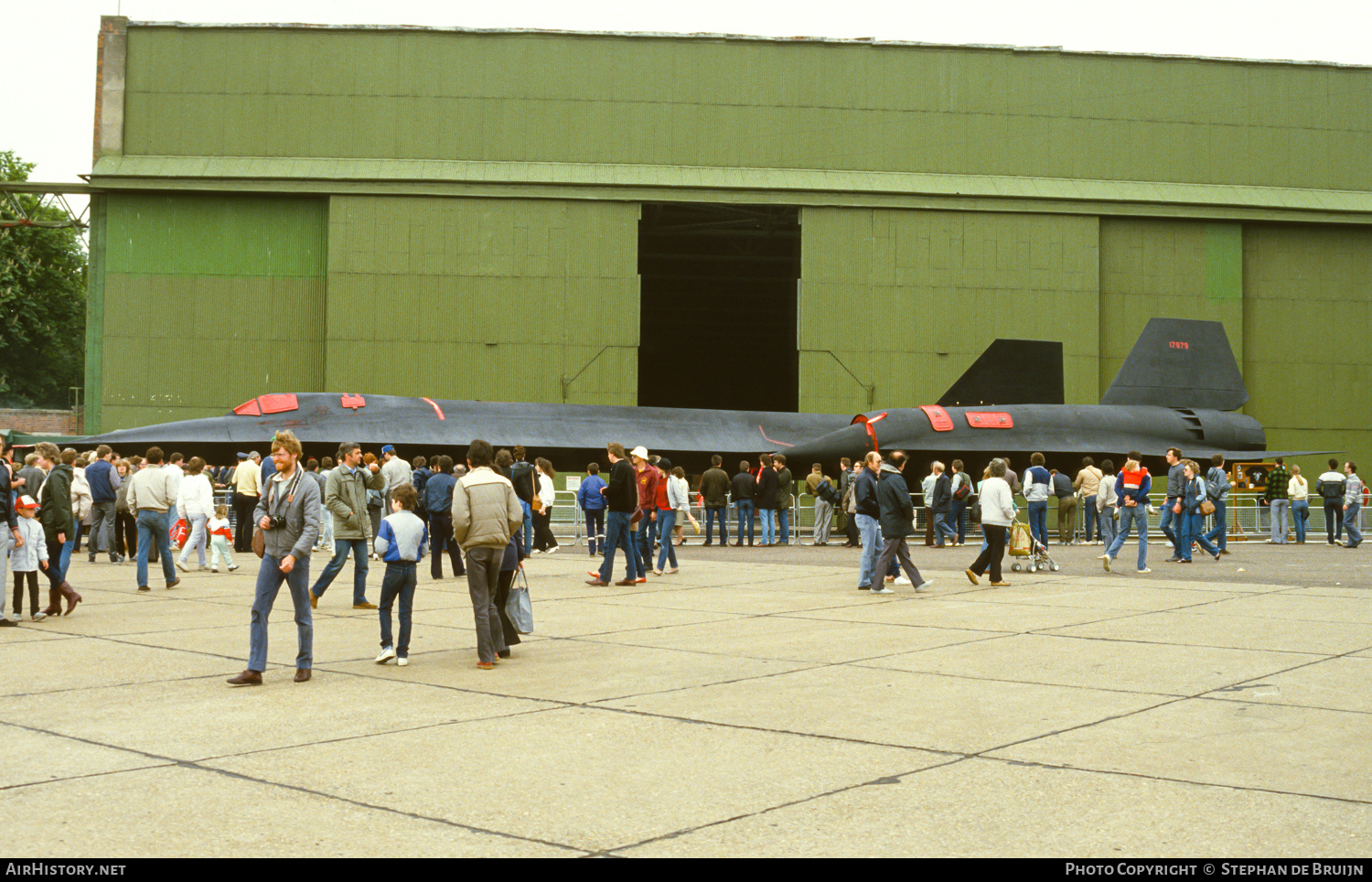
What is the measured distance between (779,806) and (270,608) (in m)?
4.19

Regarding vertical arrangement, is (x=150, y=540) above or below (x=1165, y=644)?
above

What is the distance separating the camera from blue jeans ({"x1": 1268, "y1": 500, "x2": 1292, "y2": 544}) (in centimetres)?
2400

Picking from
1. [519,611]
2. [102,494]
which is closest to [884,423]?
[102,494]

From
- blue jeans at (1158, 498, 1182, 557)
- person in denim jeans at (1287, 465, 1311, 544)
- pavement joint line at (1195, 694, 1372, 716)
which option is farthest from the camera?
person in denim jeans at (1287, 465, 1311, 544)

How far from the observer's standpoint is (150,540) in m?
13.0

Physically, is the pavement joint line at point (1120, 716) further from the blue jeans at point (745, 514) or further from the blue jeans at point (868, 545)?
the blue jeans at point (745, 514)

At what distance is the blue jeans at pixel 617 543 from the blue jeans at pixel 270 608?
19.9 feet

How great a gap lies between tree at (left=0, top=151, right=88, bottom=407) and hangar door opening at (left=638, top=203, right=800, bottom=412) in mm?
25404

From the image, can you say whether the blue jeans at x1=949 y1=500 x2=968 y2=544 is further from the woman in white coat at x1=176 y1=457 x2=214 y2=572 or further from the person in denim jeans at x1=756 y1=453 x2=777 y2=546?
the woman in white coat at x1=176 y1=457 x2=214 y2=572

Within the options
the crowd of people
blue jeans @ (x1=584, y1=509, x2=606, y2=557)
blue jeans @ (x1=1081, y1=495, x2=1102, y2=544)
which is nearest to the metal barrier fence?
blue jeans @ (x1=1081, y1=495, x2=1102, y2=544)

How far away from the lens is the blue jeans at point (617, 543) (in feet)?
45.4

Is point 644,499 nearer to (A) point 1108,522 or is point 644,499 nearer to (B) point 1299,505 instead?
(A) point 1108,522

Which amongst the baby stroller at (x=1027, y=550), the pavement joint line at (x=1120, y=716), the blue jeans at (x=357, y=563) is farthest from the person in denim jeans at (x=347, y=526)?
the baby stroller at (x=1027, y=550)
